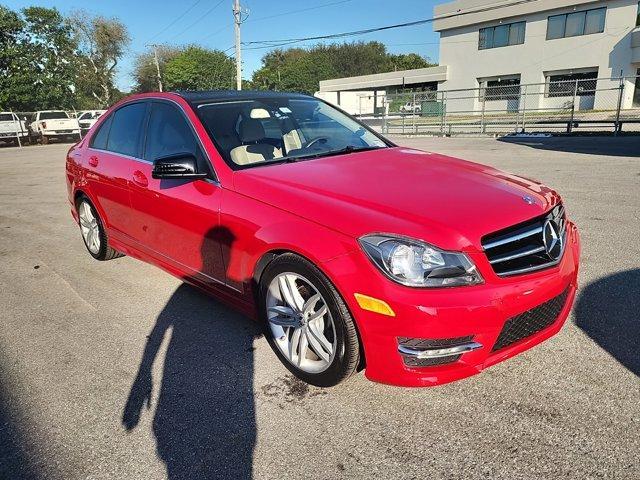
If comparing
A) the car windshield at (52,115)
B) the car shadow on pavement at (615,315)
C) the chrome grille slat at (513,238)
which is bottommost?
the car shadow on pavement at (615,315)

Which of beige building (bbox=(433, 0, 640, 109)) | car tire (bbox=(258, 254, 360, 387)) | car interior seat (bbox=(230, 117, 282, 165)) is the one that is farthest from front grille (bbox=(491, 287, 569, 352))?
beige building (bbox=(433, 0, 640, 109))

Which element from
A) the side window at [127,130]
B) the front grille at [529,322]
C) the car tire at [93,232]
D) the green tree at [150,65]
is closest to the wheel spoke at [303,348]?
the front grille at [529,322]

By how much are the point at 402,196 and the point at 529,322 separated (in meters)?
0.92

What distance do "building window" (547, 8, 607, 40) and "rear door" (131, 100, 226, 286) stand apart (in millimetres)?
38754

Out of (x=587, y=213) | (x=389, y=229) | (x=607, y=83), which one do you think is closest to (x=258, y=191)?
(x=389, y=229)

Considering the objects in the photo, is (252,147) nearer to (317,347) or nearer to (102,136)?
(317,347)

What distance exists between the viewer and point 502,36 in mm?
39031

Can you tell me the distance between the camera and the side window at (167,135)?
358 cm

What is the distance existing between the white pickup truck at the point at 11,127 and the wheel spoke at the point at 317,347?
29.5m

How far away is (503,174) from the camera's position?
340 cm

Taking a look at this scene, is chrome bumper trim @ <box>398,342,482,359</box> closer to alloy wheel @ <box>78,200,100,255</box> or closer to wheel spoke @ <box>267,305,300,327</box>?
wheel spoke @ <box>267,305,300,327</box>

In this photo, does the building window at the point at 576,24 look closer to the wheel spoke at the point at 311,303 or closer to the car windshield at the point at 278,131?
the car windshield at the point at 278,131

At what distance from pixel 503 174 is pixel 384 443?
6.52 feet

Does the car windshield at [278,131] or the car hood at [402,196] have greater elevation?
the car windshield at [278,131]
